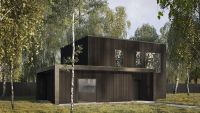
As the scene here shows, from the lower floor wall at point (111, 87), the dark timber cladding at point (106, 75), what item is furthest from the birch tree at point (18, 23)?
the lower floor wall at point (111, 87)

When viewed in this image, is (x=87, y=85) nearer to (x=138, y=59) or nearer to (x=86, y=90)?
(x=86, y=90)

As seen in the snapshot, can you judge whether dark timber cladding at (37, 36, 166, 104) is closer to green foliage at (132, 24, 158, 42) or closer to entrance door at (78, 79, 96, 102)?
entrance door at (78, 79, 96, 102)

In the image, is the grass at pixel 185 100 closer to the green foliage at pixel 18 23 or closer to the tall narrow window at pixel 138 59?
the tall narrow window at pixel 138 59

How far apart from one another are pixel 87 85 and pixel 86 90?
1.62 feet

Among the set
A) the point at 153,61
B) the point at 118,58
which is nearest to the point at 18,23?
the point at 118,58

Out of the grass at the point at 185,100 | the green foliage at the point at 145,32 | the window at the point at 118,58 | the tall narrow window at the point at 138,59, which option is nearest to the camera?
the grass at the point at 185,100

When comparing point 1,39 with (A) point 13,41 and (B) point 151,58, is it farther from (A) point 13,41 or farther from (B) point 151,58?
(B) point 151,58

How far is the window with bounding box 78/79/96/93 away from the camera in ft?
114

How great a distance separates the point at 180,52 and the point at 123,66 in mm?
12477

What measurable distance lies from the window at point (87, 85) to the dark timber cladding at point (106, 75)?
0.09 m

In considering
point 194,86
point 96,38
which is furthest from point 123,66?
point 194,86

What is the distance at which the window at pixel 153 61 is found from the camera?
42.1m

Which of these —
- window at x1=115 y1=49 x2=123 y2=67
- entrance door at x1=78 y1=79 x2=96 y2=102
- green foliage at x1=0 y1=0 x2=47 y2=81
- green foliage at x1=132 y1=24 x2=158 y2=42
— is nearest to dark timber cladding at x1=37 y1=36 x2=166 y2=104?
entrance door at x1=78 y1=79 x2=96 y2=102

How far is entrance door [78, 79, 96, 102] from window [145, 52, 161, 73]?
8.95 metres
